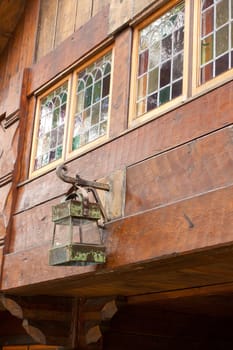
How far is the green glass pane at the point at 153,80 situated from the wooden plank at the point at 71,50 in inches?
28.4

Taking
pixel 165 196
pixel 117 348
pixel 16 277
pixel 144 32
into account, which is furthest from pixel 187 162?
pixel 117 348

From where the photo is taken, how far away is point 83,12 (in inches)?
204

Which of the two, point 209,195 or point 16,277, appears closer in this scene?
point 209,195

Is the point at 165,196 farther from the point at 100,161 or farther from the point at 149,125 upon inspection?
the point at 100,161

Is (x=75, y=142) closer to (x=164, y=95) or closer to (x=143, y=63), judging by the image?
(x=143, y=63)

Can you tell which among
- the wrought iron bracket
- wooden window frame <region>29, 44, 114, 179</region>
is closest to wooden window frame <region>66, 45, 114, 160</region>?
wooden window frame <region>29, 44, 114, 179</region>

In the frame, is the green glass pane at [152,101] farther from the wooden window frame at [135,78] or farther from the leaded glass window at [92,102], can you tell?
the leaded glass window at [92,102]

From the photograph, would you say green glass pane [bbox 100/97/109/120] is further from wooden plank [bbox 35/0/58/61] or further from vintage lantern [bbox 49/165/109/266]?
wooden plank [bbox 35/0/58/61]

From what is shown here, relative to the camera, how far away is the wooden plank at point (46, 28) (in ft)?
18.4

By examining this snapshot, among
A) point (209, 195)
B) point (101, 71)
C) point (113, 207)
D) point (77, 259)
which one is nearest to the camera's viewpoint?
point (209, 195)

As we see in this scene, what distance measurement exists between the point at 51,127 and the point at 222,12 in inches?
81.9

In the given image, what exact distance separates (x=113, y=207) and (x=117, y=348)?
2.10 metres

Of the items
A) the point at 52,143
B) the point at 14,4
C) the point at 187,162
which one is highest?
the point at 14,4

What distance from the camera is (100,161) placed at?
4.24 metres
